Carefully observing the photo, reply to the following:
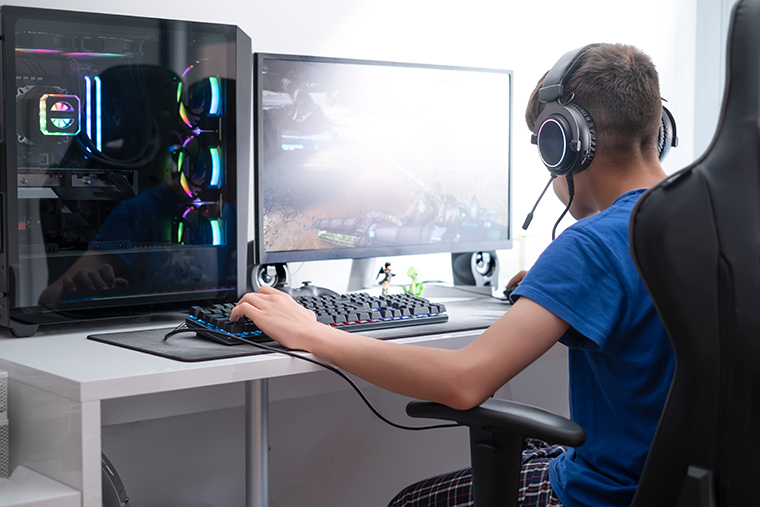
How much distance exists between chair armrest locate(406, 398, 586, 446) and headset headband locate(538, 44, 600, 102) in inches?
16.6

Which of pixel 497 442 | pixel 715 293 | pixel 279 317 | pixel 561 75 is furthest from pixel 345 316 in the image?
pixel 715 293

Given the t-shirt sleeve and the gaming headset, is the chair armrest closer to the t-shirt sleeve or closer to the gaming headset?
the t-shirt sleeve

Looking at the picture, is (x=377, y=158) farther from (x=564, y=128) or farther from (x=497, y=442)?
(x=497, y=442)

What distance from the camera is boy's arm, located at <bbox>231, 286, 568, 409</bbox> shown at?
755 mm

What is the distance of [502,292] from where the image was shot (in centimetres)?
166

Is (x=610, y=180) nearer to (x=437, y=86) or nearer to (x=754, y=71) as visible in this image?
(x=754, y=71)

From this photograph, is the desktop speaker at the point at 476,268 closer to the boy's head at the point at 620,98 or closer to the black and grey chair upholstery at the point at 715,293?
the boy's head at the point at 620,98

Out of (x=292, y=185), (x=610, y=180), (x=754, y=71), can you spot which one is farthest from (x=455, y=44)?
(x=754, y=71)

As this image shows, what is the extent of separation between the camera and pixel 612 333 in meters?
0.77

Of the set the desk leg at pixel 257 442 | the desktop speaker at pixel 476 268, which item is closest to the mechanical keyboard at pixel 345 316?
the desk leg at pixel 257 442

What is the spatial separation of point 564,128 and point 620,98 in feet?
0.28

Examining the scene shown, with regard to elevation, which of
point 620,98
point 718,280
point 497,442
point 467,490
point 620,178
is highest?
point 620,98

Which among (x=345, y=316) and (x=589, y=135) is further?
(x=345, y=316)

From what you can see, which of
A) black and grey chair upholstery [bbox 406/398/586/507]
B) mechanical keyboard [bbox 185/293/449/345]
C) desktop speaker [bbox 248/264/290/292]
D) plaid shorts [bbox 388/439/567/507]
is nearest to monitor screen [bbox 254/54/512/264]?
desktop speaker [bbox 248/264/290/292]
